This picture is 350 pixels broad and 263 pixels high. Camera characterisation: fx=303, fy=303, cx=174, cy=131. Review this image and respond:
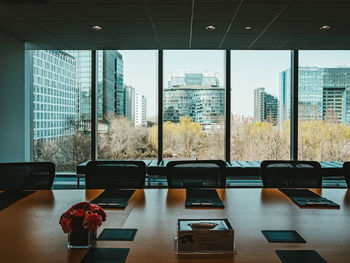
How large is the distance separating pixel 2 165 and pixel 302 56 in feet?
16.7

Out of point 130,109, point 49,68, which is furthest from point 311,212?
point 49,68

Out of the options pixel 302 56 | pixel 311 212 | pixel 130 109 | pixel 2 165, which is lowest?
pixel 311 212

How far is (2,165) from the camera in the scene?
2678 millimetres

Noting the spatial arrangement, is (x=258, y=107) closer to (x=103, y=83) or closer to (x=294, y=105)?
(x=294, y=105)

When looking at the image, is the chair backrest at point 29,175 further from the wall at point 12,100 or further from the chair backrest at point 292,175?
the wall at point 12,100

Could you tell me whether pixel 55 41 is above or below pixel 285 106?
above

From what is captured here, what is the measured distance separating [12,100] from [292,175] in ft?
14.5

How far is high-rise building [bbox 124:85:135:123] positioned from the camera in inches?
225

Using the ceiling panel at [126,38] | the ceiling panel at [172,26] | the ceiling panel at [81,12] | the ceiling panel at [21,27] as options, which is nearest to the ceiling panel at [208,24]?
the ceiling panel at [172,26]

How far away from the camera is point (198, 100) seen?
19.0 ft

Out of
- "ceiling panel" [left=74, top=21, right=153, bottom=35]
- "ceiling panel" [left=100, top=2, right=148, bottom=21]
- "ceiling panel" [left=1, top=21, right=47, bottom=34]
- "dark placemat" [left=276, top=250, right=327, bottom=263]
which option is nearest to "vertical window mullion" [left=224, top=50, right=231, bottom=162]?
"ceiling panel" [left=74, top=21, right=153, bottom=35]

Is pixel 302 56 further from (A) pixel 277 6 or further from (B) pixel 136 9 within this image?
(B) pixel 136 9

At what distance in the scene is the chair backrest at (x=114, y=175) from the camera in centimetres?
278

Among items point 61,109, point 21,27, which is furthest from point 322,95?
point 21,27
